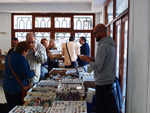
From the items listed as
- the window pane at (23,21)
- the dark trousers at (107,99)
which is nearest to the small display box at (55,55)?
the dark trousers at (107,99)

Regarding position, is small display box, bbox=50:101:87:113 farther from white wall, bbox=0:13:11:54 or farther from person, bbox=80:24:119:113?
white wall, bbox=0:13:11:54

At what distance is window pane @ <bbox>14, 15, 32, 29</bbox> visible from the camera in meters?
8.27

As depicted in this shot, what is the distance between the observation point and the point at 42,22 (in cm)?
825

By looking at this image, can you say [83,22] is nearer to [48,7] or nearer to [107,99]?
[48,7]

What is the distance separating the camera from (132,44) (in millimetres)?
2289

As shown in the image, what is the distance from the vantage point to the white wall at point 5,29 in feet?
26.8

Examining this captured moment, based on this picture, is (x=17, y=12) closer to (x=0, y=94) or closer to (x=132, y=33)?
(x=0, y=94)

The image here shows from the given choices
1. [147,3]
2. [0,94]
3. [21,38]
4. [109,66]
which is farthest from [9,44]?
[147,3]

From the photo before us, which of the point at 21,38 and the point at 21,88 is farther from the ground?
the point at 21,38

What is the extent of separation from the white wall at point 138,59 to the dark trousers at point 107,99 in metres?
0.21

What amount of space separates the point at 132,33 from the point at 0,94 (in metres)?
4.24

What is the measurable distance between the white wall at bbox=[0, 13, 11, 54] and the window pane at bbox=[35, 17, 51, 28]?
128cm

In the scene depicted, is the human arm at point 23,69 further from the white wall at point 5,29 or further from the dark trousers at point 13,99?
the white wall at point 5,29

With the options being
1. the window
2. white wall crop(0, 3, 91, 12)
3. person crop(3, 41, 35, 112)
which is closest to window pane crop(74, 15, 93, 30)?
the window
